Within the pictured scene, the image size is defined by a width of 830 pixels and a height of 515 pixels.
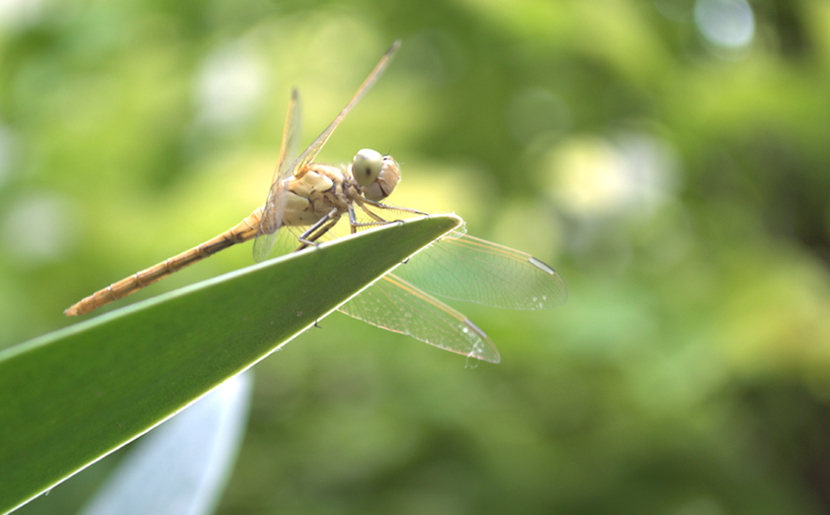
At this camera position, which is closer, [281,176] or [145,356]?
[145,356]

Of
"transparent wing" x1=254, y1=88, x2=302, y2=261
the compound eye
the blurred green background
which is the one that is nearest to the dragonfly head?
the compound eye

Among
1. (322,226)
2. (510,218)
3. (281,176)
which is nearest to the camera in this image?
(281,176)

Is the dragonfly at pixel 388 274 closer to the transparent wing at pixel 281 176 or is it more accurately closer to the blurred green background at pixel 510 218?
the transparent wing at pixel 281 176

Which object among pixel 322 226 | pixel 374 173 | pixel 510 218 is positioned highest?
pixel 374 173

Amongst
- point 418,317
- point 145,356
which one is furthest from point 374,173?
point 145,356

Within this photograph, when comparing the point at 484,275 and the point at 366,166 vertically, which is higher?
the point at 366,166

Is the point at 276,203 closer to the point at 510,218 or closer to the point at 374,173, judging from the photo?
the point at 374,173

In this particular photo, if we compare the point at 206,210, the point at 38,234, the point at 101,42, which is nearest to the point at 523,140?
the point at 206,210

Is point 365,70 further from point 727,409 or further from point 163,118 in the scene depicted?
point 727,409
